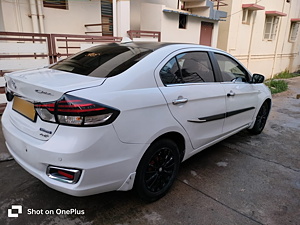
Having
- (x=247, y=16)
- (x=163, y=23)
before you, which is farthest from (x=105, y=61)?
(x=247, y=16)

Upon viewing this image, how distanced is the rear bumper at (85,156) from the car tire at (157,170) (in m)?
0.16

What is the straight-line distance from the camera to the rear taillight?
1.77 meters

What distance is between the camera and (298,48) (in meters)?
17.5

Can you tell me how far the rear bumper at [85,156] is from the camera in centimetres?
178

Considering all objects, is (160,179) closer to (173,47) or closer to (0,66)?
(173,47)

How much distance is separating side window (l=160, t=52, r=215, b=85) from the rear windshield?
0.95 ft

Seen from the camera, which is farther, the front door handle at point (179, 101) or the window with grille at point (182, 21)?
the window with grille at point (182, 21)

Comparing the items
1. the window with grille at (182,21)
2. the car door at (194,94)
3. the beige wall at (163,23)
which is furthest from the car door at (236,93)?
the window with grille at (182,21)

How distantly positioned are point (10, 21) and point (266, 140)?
625 centimetres

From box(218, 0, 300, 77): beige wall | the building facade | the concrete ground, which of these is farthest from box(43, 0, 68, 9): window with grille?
box(218, 0, 300, 77): beige wall

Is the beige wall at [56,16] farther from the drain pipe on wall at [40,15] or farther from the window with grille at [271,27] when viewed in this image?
the window with grille at [271,27]

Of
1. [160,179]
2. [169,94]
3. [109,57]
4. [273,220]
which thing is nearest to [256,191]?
[273,220]

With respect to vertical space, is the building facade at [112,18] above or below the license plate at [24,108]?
above

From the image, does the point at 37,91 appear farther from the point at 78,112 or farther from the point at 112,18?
the point at 112,18
